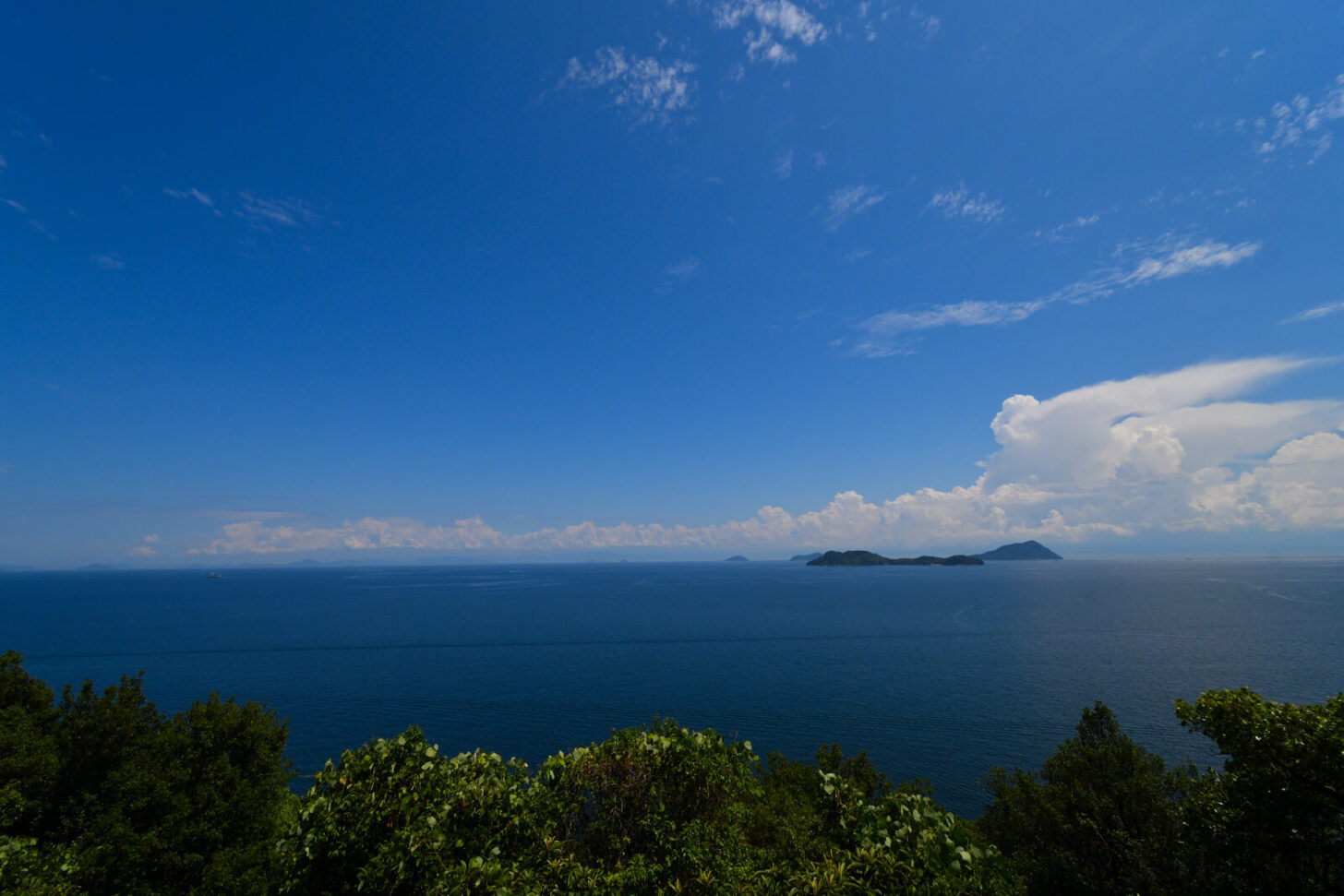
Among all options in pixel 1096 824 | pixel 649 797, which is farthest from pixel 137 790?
pixel 1096 824

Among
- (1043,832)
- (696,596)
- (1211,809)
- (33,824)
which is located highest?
(1211,809)

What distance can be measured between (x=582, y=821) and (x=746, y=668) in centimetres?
7412

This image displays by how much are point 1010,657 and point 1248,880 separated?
85.0 meters

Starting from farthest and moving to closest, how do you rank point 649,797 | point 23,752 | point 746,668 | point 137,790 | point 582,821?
point 746,668 → point 137,790 → point 23,752 → point 582,821 → point 649,797

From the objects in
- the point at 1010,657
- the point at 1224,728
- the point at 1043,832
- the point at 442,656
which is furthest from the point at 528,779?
the point at 1010,657

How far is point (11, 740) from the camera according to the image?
1909 cm

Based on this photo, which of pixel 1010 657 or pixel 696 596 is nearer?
pixel 1010 657

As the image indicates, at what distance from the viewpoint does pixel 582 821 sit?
1482cm

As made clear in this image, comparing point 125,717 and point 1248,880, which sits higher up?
point 125,717

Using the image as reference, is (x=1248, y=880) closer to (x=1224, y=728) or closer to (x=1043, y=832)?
(x=1224, y=728)

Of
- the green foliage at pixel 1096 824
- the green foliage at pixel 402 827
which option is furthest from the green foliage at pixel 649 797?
the green foliage at pixel 1096 824

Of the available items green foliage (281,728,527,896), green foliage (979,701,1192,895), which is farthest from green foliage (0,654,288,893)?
green foliage (979,701,1192,895)

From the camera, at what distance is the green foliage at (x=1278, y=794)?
42.3ft

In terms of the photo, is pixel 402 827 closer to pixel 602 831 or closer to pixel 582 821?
pixel 582 821
